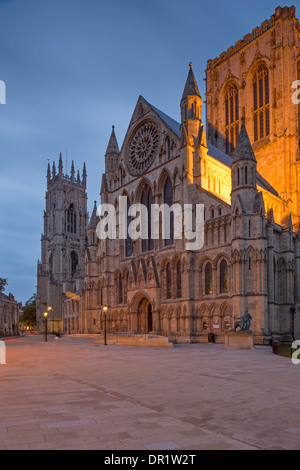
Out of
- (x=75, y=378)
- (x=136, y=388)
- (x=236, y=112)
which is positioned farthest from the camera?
(x=236, y=112)

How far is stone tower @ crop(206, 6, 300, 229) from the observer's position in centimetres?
5016

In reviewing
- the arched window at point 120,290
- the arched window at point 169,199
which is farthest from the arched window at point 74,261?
the arched window at point 169,199

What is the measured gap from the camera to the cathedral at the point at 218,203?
3441cm

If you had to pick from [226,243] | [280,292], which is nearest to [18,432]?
[226,243]

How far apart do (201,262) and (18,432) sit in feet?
106

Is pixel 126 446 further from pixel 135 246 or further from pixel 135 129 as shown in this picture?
pixel 135 129

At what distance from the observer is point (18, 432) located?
6.78 metres

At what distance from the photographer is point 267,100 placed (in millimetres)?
55312

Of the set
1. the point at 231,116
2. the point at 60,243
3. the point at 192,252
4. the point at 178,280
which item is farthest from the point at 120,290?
the point at 60,243

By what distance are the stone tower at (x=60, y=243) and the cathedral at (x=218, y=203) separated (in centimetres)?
2024

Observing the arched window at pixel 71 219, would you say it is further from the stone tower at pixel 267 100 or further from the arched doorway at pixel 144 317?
the arched doorway at pixel 144 317

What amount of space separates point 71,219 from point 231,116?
47.8 metres

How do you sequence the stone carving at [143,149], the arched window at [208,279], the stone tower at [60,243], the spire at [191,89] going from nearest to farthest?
the arched window at [208,279]
the spire at [191,89]
the stone carving at [143,149]
the stone tower at [60,243]

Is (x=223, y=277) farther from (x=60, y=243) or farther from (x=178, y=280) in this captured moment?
(x=60, y=243)
